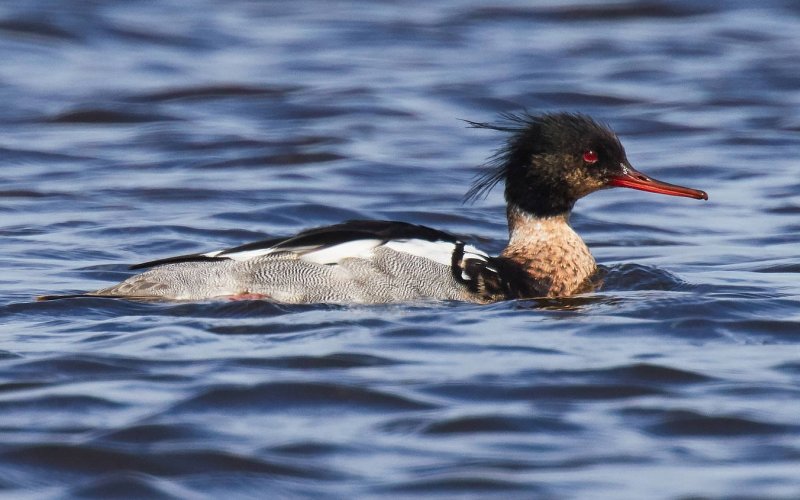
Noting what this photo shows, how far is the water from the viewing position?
6129mm

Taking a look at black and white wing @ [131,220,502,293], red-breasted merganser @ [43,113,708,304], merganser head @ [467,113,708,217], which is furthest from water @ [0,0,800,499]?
merganser head @ [467,113,708,217]

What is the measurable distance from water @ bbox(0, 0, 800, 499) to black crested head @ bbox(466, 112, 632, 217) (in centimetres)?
65

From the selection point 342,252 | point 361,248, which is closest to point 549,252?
point 361,248

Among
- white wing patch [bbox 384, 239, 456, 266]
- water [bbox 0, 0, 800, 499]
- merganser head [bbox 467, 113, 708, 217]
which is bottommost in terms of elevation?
water [bbox 0, 0, 800, 499]

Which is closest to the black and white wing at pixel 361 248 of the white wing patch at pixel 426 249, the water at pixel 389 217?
the white wing patch at pixel 426 249

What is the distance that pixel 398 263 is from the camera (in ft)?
27.9

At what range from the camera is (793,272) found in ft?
32.7

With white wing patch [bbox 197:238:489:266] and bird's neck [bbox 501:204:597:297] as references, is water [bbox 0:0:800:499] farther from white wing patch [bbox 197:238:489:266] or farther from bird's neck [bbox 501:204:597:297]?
white wing patch [bbox 197:238:489:266]

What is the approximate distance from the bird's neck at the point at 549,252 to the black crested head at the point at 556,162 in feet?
0.22

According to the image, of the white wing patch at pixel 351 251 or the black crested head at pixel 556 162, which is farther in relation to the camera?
the black crested head at pixel 556 162

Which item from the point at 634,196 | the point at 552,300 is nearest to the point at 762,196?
the point at 634,196

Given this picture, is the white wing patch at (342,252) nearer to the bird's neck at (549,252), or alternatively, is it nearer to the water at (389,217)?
the water at (389,217)

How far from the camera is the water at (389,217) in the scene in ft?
20.1

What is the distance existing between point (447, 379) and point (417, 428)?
0.70 metres
